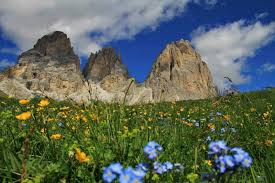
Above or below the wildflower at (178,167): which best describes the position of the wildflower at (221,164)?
below

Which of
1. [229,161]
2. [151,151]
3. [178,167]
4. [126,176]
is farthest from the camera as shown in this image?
[178,167]

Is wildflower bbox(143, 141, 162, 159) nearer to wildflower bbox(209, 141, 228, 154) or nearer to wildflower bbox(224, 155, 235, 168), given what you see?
wildflower bbox(209, 141, 228, 154)

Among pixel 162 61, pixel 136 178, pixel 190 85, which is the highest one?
pixel 162 61

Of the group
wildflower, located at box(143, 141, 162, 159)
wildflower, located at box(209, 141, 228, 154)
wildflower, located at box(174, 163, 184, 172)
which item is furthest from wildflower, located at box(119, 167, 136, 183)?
wildflower, located at box(174, 163, 184, 172)

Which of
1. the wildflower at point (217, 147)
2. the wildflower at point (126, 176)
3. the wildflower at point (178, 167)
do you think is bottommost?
the wildflower at point (126, 176)

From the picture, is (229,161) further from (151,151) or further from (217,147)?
(151,151)

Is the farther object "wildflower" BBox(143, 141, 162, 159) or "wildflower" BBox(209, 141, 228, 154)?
"wildflower" BBox(143, 141, 162, 159)

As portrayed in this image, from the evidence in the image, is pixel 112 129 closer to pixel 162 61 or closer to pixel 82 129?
pixel 82 129

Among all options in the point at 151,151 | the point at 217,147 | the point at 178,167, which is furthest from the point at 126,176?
the point at 178,167

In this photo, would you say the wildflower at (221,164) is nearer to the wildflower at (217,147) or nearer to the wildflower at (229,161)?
the wildflower at (229,161)

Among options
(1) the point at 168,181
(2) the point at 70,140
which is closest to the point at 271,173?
(1) the point at 168,181

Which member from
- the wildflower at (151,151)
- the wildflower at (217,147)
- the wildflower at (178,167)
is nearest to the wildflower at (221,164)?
the wildflower at (217,147)

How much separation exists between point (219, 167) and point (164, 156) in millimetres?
2169

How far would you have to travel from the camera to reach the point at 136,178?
7.05 feet
